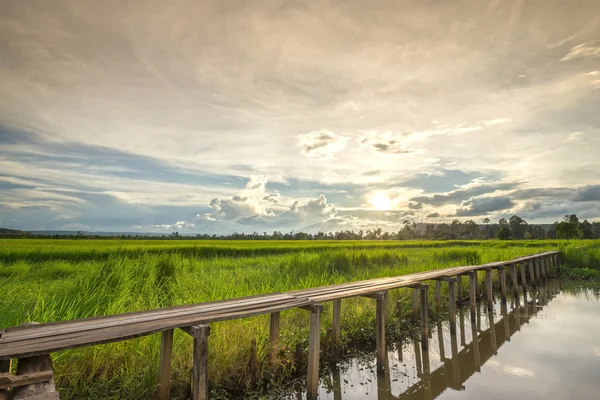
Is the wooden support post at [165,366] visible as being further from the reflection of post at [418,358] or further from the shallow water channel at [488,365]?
the reflection of post at [418,358]

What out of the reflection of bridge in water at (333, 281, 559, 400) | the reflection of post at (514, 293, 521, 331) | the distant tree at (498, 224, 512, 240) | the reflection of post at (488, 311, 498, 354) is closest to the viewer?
the reflection of bridge in water at (333, 281, 559, 400)

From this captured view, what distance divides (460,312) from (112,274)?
9833 millimetres

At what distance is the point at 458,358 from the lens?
717 cm

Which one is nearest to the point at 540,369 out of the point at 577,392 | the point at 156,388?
the point at 577,392

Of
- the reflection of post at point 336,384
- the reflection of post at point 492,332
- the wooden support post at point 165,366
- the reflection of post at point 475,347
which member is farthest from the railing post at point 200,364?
the reflection of post at point 492,332

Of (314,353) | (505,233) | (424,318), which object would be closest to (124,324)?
(314,353)

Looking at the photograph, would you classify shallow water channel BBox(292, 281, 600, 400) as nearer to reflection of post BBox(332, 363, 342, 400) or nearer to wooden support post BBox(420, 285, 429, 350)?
reflection of post BBox(332, 363, 342, 400)

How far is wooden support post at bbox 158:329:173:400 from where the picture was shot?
13.8 ft

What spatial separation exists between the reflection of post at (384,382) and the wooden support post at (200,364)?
2992 mm

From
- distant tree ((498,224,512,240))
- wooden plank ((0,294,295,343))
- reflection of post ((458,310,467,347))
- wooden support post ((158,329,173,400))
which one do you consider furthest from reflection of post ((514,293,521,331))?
distant tree ((498,224,512,240))

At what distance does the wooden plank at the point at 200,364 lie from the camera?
3.80m

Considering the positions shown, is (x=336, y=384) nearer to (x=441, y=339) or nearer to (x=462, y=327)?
(x=441, y=339)

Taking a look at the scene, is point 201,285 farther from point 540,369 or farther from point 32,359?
A: point 540,369

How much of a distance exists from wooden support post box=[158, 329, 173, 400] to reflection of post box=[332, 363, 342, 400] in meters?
2.56
